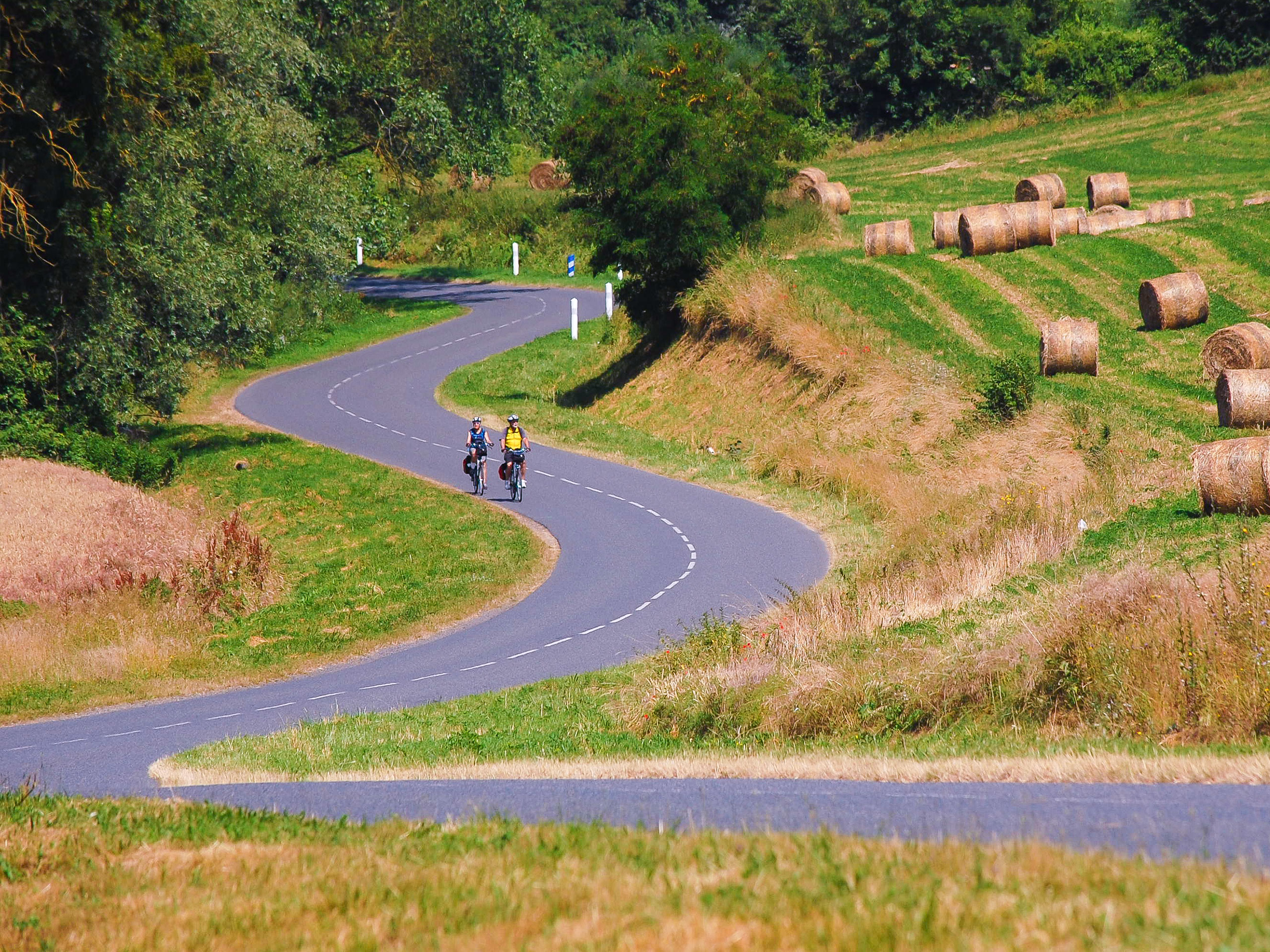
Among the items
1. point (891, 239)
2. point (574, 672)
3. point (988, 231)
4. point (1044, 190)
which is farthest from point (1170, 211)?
point (574, 672)

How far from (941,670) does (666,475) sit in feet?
58.9

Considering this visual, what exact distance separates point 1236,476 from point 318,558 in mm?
15721

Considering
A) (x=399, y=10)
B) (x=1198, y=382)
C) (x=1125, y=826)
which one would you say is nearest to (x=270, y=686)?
(x=1125, y=826)

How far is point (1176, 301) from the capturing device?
89.8 feet

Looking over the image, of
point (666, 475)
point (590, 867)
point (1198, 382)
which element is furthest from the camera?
point (666, 475)

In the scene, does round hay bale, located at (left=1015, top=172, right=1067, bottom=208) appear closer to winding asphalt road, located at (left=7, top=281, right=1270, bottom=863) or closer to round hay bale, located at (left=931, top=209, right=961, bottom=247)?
round hay bale, located at (left=931, top=209, right=961, bottom=247)

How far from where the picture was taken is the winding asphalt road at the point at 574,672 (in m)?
7.00

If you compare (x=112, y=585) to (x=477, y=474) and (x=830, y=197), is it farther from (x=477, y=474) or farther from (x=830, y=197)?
(x=830, y=197)

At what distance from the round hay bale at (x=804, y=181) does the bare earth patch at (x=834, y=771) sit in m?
37.7

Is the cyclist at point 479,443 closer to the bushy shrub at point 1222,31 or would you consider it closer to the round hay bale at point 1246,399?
the round hay bale at point 1246,399

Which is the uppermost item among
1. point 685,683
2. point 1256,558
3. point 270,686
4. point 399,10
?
point 399,10

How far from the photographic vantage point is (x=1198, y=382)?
969 inches

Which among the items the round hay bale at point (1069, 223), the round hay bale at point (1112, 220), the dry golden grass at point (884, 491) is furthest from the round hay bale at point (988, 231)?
the round hay bale at point (1112, 220)

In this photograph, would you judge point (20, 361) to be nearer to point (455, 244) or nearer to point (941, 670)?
point (941, 670)
